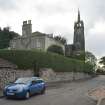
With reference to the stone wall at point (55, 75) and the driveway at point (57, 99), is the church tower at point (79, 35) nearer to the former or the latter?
the stone wall at point (55, 75)

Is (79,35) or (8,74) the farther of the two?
(79,35)

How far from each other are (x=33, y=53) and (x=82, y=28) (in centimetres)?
7106

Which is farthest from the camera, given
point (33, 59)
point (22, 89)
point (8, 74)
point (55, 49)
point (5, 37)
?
point (5, 37)

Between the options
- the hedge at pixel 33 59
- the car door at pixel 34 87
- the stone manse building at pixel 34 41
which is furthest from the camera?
the stone manse building at pixel 34 41

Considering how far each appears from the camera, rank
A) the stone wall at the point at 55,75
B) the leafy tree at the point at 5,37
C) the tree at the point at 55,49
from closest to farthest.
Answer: the stone wall at the point at 55,75 < the tree at the point at 55,49 < the leafy tree at the point at 5,37

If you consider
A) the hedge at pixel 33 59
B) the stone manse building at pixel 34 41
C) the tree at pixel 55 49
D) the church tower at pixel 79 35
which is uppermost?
the church tower at pixel 79 35

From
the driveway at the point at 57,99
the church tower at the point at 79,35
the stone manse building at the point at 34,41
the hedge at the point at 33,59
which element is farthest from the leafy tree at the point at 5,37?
the driveway at the point at 57,99

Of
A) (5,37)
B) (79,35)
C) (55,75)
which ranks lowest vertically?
(55,75)

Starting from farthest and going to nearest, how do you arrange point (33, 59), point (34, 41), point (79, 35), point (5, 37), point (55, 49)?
point (79, 35) < point (5, 37) < point (55, 49) < point (34, 41) < point (33, 59)

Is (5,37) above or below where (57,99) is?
above

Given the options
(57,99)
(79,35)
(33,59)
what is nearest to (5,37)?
(33,59)

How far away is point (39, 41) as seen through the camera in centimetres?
5869

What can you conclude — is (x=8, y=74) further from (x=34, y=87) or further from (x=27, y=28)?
(x=27, y=28)

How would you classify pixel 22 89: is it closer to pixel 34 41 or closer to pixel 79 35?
pixel 34 41
